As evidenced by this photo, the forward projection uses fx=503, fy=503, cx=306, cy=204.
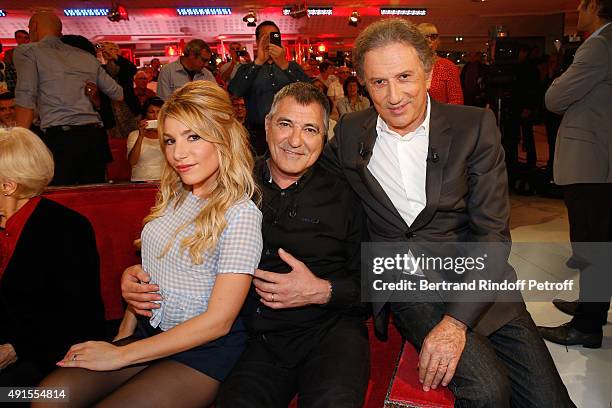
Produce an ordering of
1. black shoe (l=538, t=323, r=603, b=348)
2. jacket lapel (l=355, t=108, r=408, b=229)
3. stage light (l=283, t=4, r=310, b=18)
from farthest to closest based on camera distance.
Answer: stage light (l=283, t=4, r=310, b=18)
black shoe (l=538, t=323, r=603, b=348)
jacket lapel (l=355, t=108, r=408, b=229)

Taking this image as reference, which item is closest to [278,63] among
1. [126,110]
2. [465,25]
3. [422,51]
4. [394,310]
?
[126,110]

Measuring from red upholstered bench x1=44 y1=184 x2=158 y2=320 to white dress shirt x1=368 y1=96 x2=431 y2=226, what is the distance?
135 cm

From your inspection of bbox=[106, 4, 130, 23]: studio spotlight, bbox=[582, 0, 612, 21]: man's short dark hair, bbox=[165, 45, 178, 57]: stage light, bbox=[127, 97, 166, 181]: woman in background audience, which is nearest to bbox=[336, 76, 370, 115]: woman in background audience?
bbox=[127, 97, 166, 181]: woman in background audience

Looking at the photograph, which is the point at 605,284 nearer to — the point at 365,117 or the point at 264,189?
the point at 365,117

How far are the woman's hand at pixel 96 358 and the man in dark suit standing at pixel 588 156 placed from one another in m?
2.42

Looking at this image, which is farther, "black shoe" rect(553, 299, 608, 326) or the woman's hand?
"black shoe" rect(553, 299, 608, 326)

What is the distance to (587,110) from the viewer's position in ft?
9.02

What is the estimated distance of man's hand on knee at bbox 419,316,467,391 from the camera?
153 cm

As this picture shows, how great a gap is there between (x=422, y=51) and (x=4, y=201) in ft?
5.43

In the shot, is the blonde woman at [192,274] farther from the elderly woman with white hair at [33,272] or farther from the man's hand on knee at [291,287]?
the elderly woman with white hair at [33,272]

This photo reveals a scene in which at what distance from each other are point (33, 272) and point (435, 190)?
1491mm

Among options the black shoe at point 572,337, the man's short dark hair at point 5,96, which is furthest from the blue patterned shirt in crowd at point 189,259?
the man's short dark hair at point 5,96

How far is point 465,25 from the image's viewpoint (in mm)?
18547

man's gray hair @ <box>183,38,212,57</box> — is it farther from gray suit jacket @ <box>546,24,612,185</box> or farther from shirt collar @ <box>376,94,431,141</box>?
shirt collar @ <box>376,94,431,141</box>
